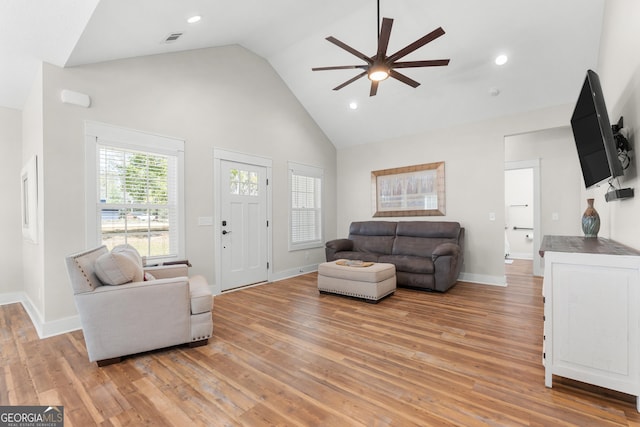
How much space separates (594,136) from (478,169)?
277 centimetres

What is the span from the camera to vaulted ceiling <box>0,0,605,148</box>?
2.60 meters

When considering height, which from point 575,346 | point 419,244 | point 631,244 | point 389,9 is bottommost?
point 575,346

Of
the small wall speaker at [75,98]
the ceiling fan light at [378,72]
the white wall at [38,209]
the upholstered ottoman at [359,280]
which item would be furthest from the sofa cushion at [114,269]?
the ceiling fan light at [378,72]

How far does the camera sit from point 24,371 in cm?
223

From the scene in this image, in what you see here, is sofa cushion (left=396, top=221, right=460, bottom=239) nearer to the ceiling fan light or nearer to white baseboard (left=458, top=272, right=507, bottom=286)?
white baseboard (left=458, top=272, right=507, bottom=286)

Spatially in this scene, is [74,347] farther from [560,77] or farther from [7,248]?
[560,77]

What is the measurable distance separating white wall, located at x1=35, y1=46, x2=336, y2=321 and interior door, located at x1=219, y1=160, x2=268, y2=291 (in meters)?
0.24

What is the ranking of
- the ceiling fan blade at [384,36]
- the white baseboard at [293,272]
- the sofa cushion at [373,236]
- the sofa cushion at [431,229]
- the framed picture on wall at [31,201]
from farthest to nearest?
1. the sofa cushion at [373,236]
2. the white baseboard at [293,272]
3. the sofa cushion at [431,229]
4. the framed picture on wall at [31,201]
5. the ceiling fan blade at [384,36]

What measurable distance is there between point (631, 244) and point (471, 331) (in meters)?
1.46

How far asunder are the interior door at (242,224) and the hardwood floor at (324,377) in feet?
4.37

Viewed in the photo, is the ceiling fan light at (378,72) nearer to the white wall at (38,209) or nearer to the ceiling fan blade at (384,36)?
the ceiling fan blade at (384,36)

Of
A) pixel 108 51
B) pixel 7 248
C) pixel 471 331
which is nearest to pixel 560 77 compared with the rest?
pixel 471 331

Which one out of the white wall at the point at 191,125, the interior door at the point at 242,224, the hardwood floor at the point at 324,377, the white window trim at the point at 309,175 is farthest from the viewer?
the white window trim at the point at 309,175

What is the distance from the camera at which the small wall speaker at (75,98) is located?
3.00 m
